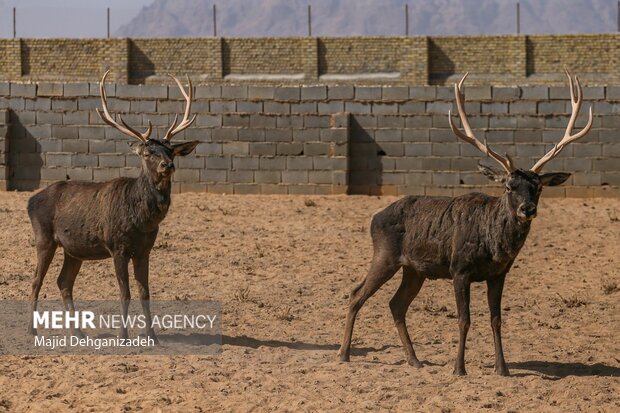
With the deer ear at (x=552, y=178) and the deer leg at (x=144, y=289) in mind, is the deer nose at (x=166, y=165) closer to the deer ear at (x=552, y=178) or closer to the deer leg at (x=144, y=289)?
the deer leg at (x=144, y=289)

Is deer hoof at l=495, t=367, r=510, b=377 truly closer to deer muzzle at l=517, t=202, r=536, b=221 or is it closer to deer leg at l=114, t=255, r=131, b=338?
deer muzzle at l=517, t=202, r=536, b=221

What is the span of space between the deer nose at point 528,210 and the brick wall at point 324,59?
28.3 m

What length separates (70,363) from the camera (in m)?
11.1

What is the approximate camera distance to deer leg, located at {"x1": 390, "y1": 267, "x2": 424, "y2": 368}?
11289 mm

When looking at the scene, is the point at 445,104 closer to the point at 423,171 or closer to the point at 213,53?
the point at 423,171

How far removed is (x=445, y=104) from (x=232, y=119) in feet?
12.1

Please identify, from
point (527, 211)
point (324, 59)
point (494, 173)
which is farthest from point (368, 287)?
point (324, 59)

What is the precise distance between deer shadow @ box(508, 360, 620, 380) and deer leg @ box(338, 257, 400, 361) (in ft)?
4.71

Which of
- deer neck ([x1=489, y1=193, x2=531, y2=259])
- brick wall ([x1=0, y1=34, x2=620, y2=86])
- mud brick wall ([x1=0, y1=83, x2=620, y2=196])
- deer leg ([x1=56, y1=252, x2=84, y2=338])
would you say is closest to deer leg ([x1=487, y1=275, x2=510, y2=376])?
deer neck ([x1=489, y1=193, x2=531, y2=259])

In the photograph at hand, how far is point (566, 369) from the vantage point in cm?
1126

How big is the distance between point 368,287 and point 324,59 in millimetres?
29921

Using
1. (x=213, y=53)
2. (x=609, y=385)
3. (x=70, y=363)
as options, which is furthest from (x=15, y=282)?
(x=213, y=53)

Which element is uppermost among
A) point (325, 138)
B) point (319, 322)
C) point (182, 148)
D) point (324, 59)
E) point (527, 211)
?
point (324, 59)

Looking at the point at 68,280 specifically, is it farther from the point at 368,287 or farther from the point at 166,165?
the point at 368,287
